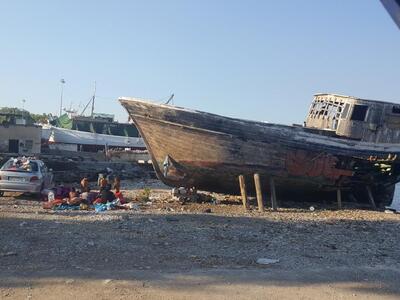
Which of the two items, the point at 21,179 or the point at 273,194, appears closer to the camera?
the point at 273,194

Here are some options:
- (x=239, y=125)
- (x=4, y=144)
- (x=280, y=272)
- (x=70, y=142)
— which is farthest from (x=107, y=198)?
(x=70, y=142)

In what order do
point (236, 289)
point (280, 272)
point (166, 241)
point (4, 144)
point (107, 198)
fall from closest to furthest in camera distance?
point (236, 289)
point (280, 272)
point (166, 241)
point (107, 198)
point (4, 144)

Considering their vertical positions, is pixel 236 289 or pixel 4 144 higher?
pixel 236 289

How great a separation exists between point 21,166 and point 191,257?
1235cm

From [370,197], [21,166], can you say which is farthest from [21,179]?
[370,197]

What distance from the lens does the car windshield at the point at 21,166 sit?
59.9 feet

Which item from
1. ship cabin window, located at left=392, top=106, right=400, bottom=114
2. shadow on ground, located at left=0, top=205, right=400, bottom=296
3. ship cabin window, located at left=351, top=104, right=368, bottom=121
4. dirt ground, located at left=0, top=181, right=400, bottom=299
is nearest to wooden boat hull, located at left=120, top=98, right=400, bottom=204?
ship cabin window, located at left=351, top=104, right=368, bottom=121

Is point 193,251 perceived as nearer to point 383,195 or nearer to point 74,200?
point 74,200

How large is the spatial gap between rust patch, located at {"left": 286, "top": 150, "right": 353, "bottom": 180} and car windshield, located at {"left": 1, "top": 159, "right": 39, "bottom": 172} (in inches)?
362

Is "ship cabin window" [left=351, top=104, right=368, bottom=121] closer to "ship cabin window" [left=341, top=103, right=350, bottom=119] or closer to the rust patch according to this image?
"ship cabin window" [left=341, top=103, right=350, bottom=119]

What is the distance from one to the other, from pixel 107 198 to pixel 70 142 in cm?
3725

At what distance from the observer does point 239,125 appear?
1752 cm

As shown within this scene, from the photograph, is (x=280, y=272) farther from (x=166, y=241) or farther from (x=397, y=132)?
(x=397, y=132)

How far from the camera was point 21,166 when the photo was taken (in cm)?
1855
